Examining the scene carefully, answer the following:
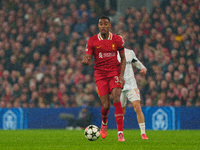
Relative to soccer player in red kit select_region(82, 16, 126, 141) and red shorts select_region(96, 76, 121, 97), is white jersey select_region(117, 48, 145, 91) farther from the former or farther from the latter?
red shorts select_region(96, 76, 121, 97)

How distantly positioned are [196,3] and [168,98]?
4.25 meters

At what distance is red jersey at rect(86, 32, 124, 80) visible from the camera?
820 cm

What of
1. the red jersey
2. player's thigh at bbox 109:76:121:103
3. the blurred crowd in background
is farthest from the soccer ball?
the blurred crowd in background

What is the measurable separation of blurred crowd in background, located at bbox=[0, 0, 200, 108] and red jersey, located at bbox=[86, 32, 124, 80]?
675cm

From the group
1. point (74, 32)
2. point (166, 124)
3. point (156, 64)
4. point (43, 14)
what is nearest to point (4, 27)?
point (43, 14)

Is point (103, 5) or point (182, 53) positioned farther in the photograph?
point (103, 5)

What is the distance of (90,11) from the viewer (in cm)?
1900

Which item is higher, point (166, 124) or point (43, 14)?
point (43, 14)

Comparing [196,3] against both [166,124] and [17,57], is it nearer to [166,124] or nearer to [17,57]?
[166,124]

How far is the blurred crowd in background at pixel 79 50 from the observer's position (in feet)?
50.0

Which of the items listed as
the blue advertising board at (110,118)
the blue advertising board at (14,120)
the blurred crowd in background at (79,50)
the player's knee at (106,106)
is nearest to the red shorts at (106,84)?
the player's knee at (106,106)

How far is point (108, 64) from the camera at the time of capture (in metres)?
8.30

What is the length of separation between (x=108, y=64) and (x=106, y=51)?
0.24 metres

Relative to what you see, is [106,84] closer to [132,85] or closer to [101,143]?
[101,143]
